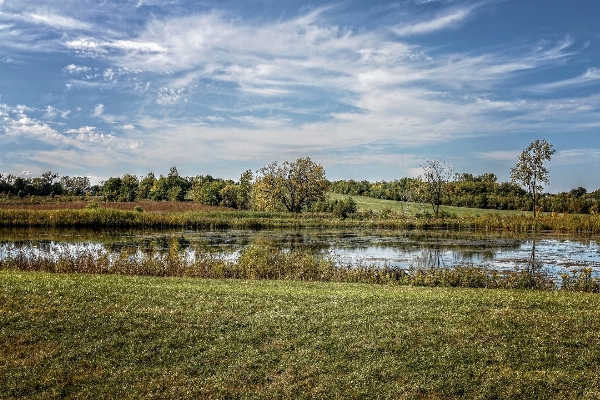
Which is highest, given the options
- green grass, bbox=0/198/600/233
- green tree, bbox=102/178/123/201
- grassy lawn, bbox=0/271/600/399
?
green tree, bbox=102/178/123/201

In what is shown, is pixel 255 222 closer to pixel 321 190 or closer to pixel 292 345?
pixel 321 190

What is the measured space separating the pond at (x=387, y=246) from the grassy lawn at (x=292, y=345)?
32.0 feet

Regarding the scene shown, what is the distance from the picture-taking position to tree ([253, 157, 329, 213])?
200 ft

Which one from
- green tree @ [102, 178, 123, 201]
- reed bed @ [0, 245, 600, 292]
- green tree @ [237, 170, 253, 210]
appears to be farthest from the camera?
green tree @ [102, 178, 123, 201]

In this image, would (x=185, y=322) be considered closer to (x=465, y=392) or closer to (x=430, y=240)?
(x=465, y=392)

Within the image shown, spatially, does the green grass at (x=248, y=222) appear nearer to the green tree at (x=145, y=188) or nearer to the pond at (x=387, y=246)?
the pond at (x=387, y=246)

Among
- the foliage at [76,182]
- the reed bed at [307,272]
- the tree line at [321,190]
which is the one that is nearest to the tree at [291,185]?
the tree line at [321,190]

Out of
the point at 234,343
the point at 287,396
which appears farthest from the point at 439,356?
the point at 234,343

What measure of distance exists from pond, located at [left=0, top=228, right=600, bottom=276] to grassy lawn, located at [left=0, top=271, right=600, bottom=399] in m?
9.74

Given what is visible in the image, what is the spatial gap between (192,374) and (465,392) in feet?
14.9

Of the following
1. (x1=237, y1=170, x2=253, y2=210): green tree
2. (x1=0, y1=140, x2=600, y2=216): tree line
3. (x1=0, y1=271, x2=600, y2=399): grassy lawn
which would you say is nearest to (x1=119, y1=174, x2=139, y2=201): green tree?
(x1=0, y1=140, x2=600, y2=216): tree line

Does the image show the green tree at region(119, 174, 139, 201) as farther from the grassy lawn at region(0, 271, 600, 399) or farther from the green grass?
the grassy lawn at region(0, 271, 600, 399)

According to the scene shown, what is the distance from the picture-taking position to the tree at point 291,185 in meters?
61.0

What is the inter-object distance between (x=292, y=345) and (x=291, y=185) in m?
52.7
